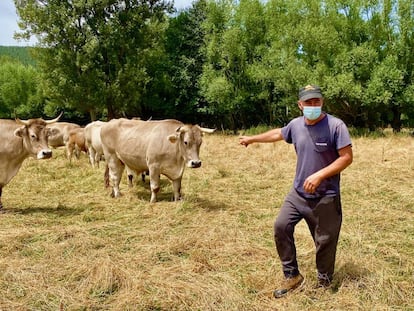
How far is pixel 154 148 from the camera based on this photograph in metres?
8.55

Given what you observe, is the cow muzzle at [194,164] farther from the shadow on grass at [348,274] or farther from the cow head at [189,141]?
the shadow on grass at [348,274]

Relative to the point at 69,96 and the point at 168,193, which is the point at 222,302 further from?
the point at 69,96

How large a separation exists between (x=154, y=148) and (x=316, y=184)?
5.27 meters

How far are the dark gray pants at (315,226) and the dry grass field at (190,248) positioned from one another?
29 centimetres

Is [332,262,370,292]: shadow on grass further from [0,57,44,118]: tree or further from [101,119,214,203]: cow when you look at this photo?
[0,57,44,118]: tree

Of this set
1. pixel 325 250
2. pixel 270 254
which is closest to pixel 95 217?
pixel 270 254

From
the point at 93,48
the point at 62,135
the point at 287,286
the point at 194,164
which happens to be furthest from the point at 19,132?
the point at 93,48

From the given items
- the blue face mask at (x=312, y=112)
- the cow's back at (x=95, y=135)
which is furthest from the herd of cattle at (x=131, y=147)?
the blue face mask at (x=312, y=112)

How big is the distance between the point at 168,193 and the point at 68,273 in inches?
194

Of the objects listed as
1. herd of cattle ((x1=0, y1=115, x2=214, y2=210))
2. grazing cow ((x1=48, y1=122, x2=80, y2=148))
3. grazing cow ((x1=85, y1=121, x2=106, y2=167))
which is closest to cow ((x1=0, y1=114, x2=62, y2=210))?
herd of cattle ((x1=0, y1=115, x2=214, y2=210))

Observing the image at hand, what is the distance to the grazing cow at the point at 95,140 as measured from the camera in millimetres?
11977

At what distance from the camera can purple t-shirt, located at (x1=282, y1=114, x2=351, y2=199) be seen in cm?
387

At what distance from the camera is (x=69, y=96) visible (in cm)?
2594

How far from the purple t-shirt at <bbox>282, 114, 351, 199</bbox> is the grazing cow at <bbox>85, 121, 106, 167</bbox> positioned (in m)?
8.40
